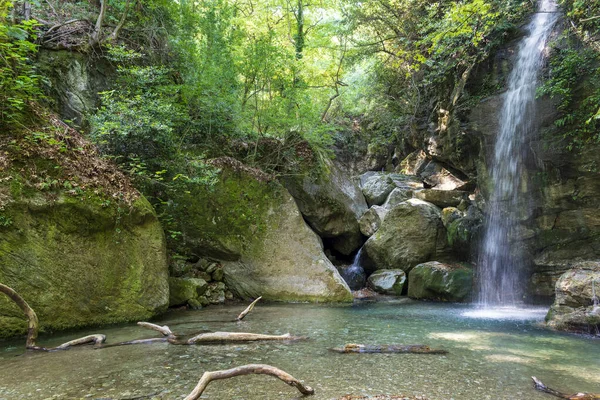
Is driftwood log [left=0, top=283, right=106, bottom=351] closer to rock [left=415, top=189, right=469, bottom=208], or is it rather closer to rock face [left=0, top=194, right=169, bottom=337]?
rock face [left=0, top=194, right=169, bottom=337]

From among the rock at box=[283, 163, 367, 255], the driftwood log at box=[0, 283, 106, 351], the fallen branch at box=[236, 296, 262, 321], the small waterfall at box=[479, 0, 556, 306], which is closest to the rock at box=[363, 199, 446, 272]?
the rock at box=[283, 163, 367, 255]

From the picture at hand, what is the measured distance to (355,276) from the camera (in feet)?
40.5

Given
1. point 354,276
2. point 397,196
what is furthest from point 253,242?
point 397,196

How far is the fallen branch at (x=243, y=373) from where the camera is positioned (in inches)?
107

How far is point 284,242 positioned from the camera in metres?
10.5

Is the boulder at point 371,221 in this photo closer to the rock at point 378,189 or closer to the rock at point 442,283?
the rock at point 378,189

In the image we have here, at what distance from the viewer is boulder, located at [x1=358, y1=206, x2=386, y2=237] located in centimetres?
1311

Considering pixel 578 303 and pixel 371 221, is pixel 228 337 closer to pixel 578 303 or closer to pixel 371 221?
pixel 578 303

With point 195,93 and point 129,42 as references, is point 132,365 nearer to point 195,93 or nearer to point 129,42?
point 195,93

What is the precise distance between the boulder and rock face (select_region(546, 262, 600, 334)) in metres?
6.33

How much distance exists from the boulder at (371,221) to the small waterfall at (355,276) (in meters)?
0.78

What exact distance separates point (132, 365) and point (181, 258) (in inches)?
206

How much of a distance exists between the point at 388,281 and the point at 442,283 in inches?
66.5

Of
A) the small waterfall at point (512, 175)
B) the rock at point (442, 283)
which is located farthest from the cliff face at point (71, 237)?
the small waterfall at point (512, 175)
